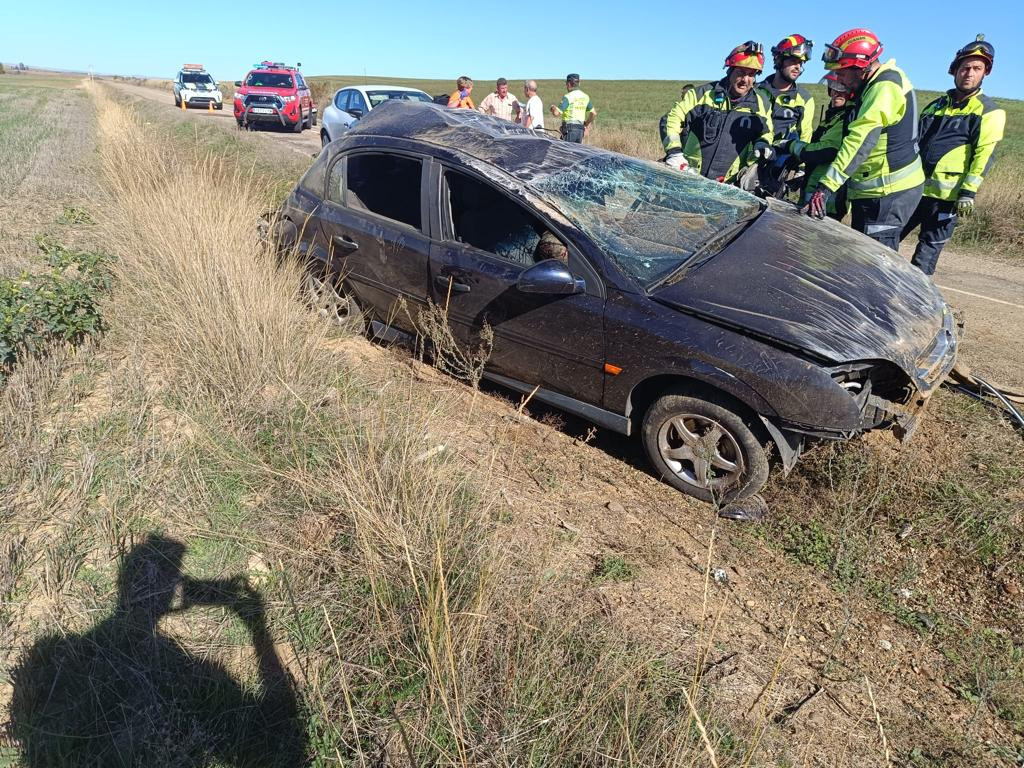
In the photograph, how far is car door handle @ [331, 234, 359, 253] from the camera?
13.7 feet

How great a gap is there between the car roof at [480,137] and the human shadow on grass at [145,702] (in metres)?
2.65

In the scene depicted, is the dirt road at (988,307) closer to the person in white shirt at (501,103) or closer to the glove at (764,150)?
the glove at (764,150)

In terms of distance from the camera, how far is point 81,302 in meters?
3.96

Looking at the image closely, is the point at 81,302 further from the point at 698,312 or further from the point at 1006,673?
the point at 1006,673

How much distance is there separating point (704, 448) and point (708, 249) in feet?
3.63

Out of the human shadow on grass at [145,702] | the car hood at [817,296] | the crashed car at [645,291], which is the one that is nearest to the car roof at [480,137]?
the crashed car at [645,291]

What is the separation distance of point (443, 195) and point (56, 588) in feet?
8.80

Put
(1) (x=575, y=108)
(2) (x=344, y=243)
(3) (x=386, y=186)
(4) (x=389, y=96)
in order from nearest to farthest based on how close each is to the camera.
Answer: (3) (x=386, y=186) < (2) (x=344, y=243) < (1) (x=575, y=108) < (4) (x=389, y=96)

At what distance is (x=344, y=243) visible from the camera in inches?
167

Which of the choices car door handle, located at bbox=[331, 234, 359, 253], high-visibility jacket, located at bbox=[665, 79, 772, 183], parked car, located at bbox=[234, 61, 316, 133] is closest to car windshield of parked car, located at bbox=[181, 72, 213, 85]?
parked car, located at bbox=[234, 61, 316, 133]

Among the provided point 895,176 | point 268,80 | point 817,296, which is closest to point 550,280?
point 817,296

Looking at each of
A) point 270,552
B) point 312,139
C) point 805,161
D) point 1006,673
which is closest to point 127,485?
point 270,552

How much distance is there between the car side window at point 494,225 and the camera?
3.43 m

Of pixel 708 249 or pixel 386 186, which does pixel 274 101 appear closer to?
pixel 386 186
